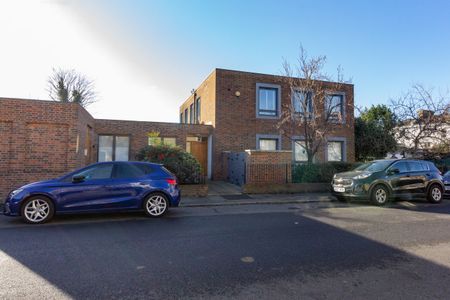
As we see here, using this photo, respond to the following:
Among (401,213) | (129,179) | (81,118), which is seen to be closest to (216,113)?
(81,118)

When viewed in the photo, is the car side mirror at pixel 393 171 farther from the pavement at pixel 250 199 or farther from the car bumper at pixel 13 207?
the car bumper at pixel 13 207

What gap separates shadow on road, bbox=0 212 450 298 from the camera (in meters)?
3.46

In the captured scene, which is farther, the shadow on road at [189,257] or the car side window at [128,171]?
the car side window at [128,171]

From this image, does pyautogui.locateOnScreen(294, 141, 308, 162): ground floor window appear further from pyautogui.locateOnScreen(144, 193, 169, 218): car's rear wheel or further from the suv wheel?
pyautogui.locateOnScreen(144, 193, 169, 218): car's rear wheel

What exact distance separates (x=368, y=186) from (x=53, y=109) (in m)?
11.5

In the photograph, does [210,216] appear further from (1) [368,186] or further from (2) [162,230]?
(1) [368,186]

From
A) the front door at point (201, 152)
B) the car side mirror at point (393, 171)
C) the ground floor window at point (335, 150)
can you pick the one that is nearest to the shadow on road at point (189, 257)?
the car side mirror at point (393, 171)

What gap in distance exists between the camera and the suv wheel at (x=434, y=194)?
10500mm

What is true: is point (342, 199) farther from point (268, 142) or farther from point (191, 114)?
point (191, 114)

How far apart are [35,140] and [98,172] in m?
4.53

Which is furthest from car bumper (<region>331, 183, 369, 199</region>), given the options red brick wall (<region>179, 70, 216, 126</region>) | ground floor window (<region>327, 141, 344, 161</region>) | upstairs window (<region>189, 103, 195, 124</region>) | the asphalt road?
upstairs window (<region>189, 103, 195, 124</region>)

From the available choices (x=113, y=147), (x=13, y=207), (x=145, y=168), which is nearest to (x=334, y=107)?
(x=145, y=168)

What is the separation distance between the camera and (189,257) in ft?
14.5

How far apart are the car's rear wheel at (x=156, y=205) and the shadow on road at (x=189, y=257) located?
797mm
